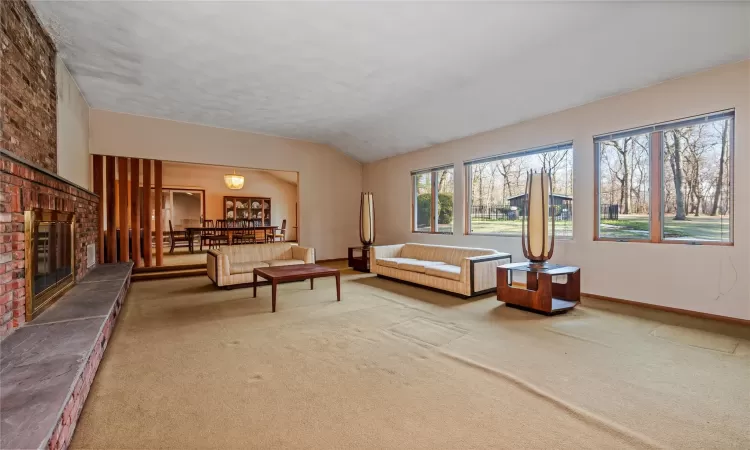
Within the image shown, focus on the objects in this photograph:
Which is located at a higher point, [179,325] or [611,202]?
[611,202]

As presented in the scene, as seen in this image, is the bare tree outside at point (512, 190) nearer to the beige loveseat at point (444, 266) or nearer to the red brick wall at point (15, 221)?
the beige loveseat at point (444, 266)

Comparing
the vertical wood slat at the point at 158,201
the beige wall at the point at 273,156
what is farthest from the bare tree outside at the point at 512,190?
the vertical wood slat at the point at 158,201

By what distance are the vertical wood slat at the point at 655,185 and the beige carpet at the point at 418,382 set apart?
103 cm

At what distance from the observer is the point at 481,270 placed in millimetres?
4629

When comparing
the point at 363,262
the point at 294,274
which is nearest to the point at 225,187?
the point at 363,262

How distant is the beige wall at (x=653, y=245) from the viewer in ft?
11.3

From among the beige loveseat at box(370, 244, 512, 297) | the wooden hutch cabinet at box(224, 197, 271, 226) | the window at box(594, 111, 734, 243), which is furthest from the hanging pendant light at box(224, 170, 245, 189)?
the window at box(594, 111, 734, 243)

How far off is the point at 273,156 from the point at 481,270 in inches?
214

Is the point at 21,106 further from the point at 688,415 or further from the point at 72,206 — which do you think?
the point at 688,415

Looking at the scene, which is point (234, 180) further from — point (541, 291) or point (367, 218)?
point (541, 291)

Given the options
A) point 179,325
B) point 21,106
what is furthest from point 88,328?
point 21,106

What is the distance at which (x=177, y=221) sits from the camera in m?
10.9

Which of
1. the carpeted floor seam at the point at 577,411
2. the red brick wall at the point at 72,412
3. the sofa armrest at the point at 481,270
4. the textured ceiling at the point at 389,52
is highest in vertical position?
the textured ceiling at the point at 389,52

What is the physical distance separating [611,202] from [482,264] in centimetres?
189
